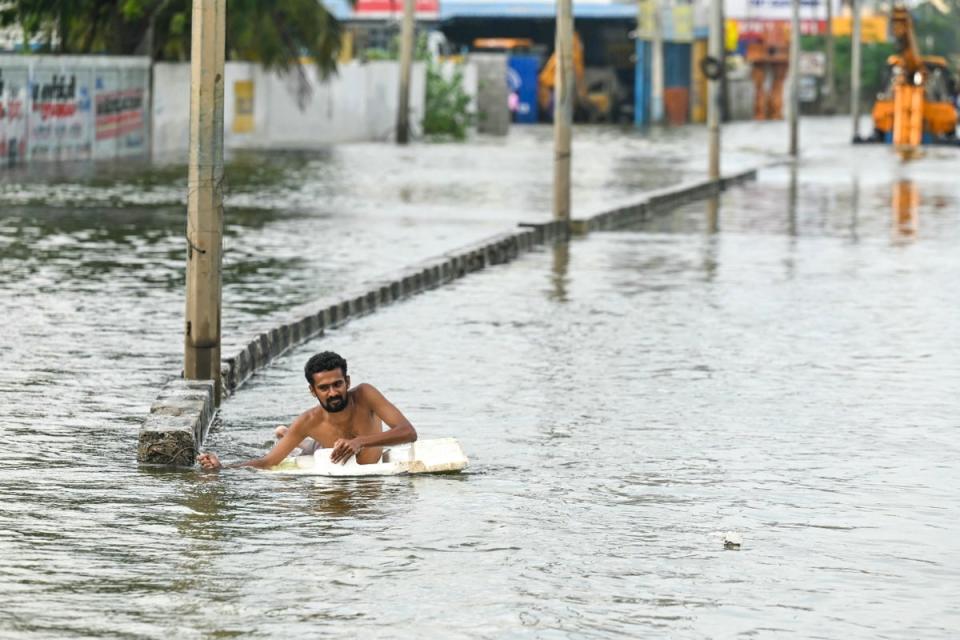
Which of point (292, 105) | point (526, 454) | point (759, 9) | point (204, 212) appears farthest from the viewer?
point (759, 9)

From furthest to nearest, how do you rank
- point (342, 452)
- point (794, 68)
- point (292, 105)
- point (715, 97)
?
point (292, 105), point (794, 68), point (715, 97), point (342, 452)

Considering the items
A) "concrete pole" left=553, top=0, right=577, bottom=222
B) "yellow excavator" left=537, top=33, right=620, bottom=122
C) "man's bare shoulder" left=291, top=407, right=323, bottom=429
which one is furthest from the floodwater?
"yellow excavator" left=537, top=33, right=620, bottom=122

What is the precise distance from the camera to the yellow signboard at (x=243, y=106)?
45.2 meters

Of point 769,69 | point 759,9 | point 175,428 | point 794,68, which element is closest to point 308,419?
Result: point 175,428

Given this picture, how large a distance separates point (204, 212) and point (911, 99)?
4325 centimetres

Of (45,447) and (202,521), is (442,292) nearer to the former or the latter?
(45,447)

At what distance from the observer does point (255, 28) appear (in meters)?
42.1

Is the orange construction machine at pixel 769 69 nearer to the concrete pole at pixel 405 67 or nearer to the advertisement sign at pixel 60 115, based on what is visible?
the concrete pole at pixel 405 67

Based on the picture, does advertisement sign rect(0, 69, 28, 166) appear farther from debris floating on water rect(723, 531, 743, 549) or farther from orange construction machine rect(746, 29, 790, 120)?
orange construction machine rect(746, 29, 790, 120)

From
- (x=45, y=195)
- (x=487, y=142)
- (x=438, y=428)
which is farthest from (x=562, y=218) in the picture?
(x=487, y=142)

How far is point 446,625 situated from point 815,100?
3520 inches

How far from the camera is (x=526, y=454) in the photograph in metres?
10.5

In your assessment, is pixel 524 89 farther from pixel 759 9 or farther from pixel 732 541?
pixel 732 541

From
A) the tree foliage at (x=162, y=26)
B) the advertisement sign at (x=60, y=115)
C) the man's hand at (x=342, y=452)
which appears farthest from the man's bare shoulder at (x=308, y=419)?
the tree foliage at (x=162, y=26)
